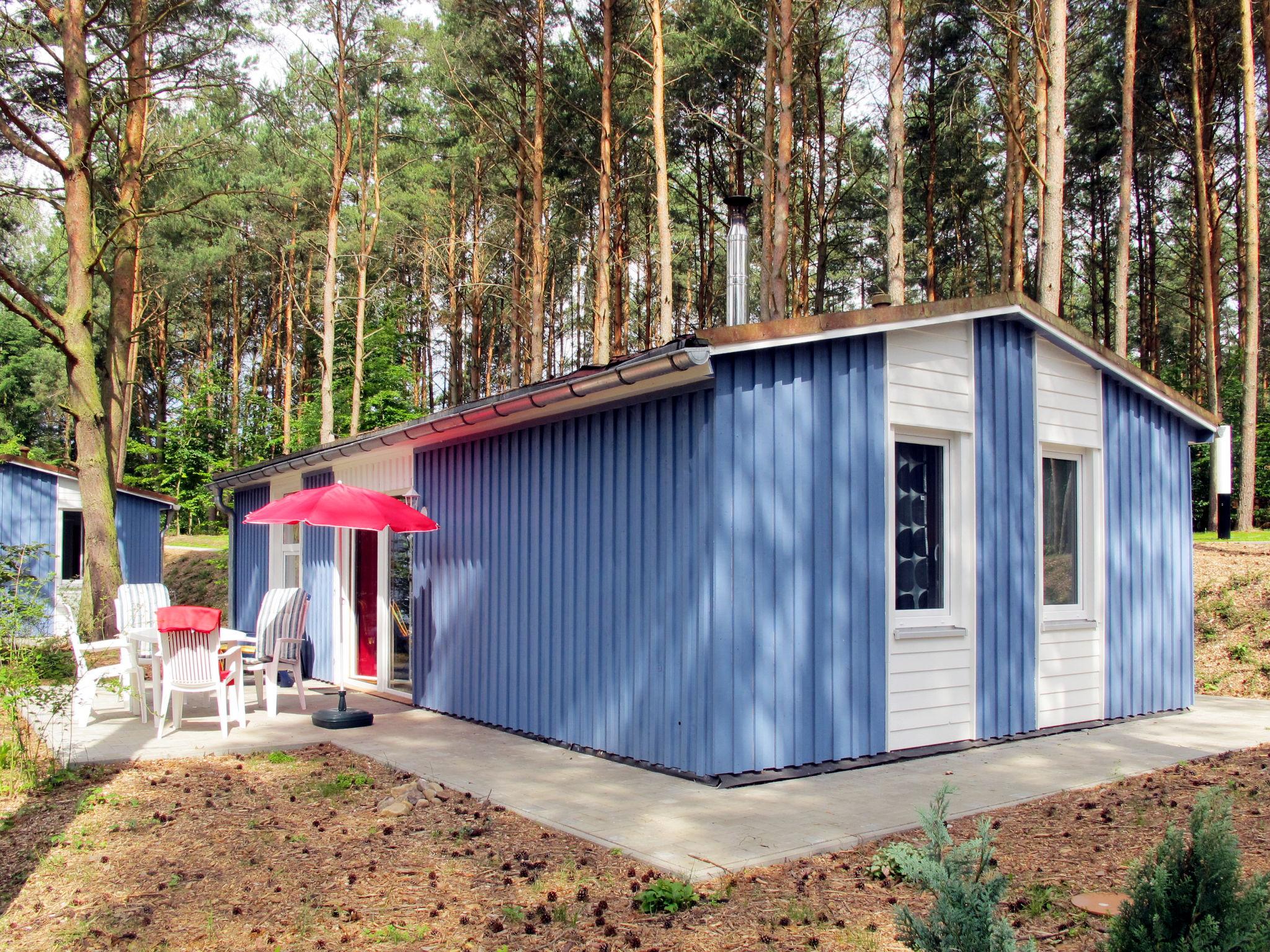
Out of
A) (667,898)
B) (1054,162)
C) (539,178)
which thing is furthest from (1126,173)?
(667,898)

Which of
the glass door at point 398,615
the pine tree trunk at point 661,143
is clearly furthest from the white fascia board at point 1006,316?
the pine tree trunk at point 661,143

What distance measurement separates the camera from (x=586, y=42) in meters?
17.5

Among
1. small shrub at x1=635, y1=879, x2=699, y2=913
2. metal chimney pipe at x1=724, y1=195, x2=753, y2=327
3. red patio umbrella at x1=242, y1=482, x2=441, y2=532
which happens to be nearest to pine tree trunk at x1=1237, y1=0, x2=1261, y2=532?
metal chimney pipe at x1=724, y1=195, x2=753, y2=327

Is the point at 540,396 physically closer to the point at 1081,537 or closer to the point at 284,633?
the point at 284,633

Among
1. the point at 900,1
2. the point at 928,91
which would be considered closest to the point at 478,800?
the point at 900,1

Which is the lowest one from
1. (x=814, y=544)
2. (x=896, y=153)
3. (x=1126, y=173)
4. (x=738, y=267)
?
(x=814, y=544)

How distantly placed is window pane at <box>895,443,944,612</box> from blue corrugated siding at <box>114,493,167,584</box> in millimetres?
15668

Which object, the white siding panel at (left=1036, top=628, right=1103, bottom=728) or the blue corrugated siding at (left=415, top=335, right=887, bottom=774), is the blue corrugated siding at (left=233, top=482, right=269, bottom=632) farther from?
the white siding panel at (left=1036, top=628, right=1103, bottom=728)

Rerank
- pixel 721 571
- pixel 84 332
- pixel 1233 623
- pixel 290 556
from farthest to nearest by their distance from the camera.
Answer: pixel 290 556 < pixel 84 332 < pixel 1233 623 < pixel 721 571

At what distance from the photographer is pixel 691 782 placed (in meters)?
5.88

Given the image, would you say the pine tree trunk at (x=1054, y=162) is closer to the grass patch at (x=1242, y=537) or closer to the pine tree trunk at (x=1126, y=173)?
the pine tree trunk at (x=1126, y=173)

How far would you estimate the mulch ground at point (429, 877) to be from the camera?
3613mm

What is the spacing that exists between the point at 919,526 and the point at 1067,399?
6.52ft

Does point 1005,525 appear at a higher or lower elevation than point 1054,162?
lower
